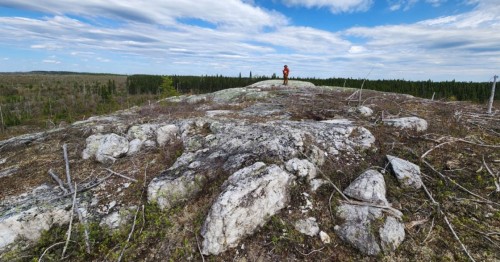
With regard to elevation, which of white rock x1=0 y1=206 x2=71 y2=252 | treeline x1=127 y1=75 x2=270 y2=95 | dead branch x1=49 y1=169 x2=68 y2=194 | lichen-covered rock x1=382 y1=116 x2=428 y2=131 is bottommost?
white rock x1=0 y1=206 x2=71 y2=252

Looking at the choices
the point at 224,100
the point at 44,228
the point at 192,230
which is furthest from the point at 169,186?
the point at 224,100

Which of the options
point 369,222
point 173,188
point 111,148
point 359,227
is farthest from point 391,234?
point 111,148

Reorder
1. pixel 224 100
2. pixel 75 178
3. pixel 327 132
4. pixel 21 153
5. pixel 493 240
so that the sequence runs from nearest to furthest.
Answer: pixel 493 240
pixel 75 178
pixel 327 132
pixel 21 153
pixel 224 100

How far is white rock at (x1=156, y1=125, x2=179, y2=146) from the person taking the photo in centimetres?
692

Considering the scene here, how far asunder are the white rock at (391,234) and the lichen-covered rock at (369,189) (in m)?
0.38

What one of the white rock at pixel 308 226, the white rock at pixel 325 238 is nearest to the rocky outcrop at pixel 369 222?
the white rock at pixel 325 238

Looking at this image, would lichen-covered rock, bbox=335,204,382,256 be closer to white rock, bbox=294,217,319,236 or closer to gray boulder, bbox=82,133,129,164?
white rock, bbox=294,217,319,236

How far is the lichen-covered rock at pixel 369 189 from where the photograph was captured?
4.70m

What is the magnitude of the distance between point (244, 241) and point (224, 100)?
1046 cm

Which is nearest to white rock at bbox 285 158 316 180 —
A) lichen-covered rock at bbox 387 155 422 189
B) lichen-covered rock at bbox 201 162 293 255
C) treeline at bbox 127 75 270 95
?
lichen-covered rock at bbox 201 162 293 255

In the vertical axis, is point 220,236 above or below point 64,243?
above

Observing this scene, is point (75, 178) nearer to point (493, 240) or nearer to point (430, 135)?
point (493, 240)

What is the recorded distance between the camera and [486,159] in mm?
5852

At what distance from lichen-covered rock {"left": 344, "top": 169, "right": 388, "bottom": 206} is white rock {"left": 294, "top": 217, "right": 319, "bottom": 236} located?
98cm
